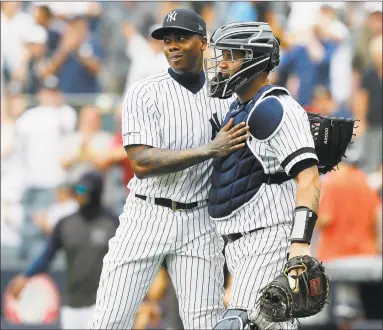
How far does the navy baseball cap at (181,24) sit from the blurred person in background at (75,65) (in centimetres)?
607

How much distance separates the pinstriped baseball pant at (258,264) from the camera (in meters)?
5.40

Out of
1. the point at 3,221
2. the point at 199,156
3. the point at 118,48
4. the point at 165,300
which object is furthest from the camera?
the point at 118,48

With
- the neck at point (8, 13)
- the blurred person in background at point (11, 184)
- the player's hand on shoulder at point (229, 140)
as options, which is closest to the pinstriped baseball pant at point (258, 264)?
the player's hand on shoulder at point (229, 140)

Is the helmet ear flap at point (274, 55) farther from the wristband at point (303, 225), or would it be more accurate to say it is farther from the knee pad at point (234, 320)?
the knee pad at point (234, 320)

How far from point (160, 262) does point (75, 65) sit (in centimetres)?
629

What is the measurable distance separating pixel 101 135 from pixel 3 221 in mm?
1318

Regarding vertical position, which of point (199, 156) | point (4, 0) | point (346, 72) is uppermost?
point (4, 0)

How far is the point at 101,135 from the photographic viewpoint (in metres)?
11.1

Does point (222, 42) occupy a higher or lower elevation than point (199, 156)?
higher

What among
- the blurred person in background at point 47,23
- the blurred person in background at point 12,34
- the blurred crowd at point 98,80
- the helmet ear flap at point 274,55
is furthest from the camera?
the blurred person in background at point 47,23

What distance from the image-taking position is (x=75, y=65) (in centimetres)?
1208

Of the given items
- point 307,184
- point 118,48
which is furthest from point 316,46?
point 307,184

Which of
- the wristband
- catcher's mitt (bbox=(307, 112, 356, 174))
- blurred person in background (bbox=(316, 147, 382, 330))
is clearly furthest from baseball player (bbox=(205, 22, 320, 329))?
blurred person in background (bbox=(316, 147, 382, 330))

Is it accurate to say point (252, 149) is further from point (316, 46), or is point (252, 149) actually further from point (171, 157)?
point (316, 46)
